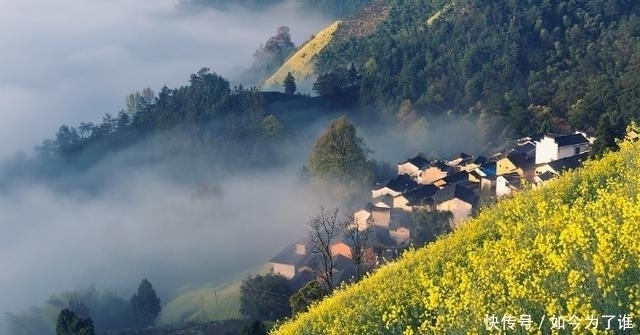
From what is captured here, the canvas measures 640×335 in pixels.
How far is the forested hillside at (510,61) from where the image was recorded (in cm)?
5453

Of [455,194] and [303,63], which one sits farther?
[303,63]

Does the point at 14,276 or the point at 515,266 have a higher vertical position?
the point at 515,266

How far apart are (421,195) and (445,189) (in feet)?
6.62

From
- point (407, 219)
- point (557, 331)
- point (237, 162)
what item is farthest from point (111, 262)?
point (557, 331)

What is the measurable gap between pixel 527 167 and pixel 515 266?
102 feet

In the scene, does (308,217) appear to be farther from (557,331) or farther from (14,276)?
(557,331)

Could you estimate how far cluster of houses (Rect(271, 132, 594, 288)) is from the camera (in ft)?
113

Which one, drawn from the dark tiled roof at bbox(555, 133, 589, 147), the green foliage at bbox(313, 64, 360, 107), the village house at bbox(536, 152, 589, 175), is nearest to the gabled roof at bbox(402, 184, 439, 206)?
the village house at bbox(536, 152, 589, 175)

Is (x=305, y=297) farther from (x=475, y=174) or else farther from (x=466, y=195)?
(x=475, y=174)

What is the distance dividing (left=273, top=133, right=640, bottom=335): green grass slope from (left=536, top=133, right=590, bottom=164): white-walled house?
2521 cm

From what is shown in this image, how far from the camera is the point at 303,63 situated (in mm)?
90312

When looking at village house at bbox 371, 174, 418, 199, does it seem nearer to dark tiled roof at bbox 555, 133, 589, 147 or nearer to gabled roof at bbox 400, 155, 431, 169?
gabled roof at bbox 400, 155, 431, 169

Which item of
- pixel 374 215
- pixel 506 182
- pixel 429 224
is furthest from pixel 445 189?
pixel 429 224

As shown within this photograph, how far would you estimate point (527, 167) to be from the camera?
39.4 meters
